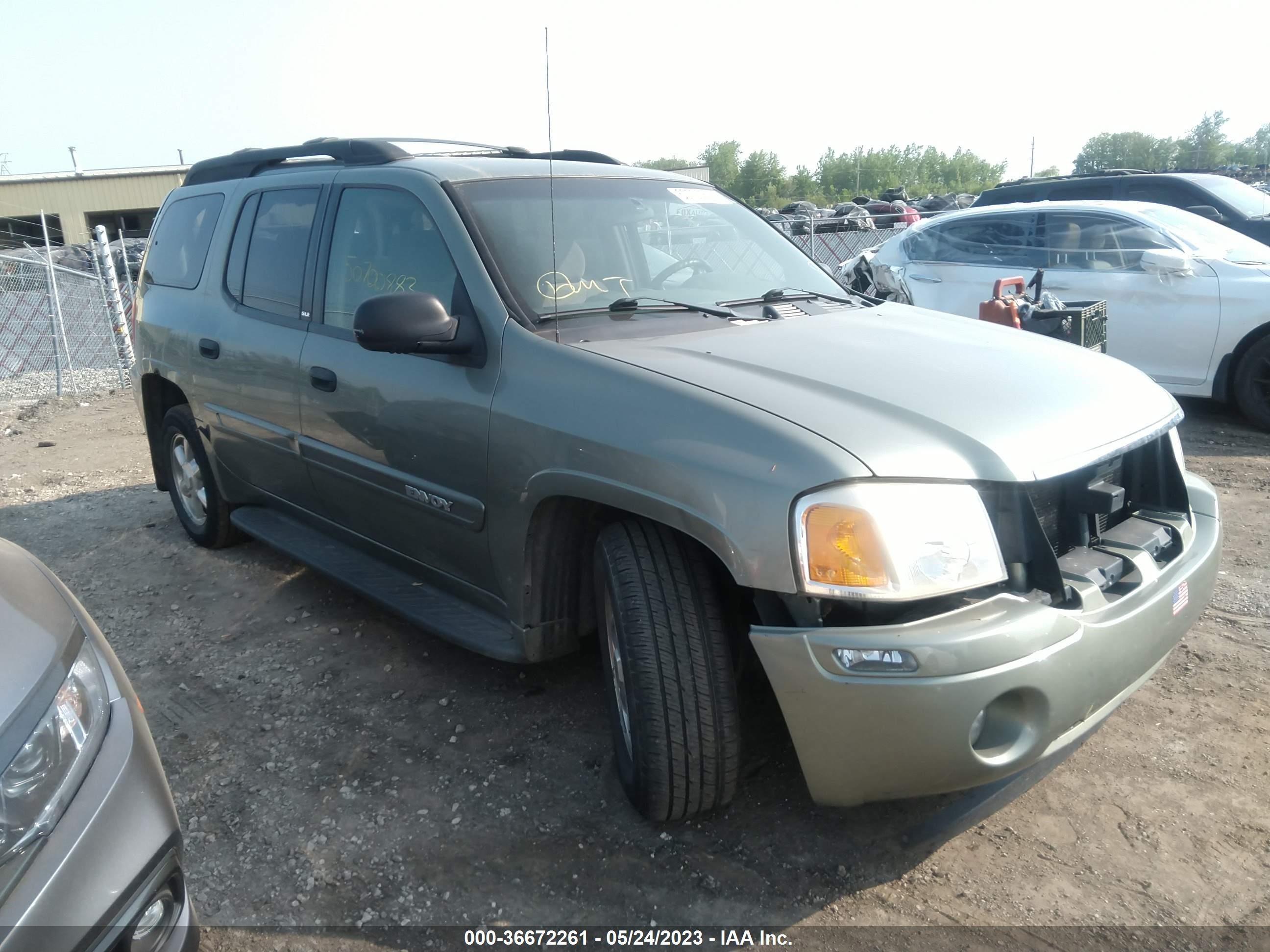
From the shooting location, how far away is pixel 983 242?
822 cm

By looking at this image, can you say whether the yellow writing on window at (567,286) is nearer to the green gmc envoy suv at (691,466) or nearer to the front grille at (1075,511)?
the green gmc envoy suv at (691,466)

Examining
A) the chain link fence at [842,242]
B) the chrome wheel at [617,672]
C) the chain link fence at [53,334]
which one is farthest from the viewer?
the chain link fence at [842,242]

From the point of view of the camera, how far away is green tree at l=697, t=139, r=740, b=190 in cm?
3328

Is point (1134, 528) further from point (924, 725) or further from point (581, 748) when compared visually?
point (581, 748)

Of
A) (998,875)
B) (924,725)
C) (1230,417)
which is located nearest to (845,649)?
(924,725)

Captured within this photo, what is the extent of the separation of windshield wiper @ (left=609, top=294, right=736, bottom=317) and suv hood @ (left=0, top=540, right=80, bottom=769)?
1747 millimetres

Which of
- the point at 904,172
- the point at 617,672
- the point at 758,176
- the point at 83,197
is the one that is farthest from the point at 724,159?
the point at 617,672

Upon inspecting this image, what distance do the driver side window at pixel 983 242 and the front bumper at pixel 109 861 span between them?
745 centimetres

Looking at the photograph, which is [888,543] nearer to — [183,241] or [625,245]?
[625,245]

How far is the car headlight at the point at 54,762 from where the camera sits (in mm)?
1629

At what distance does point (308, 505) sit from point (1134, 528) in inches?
120

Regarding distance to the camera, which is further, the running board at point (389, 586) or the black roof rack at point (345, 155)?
the black roof rack at point (345, 155)

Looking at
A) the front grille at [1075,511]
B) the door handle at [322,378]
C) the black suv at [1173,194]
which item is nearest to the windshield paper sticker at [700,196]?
the door handle at [322,378]

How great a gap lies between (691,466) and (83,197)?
153 feet
